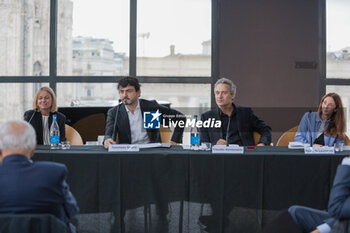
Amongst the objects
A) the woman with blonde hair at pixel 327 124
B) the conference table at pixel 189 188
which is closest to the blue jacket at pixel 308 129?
the woman with blonde hair at pixel 327 124

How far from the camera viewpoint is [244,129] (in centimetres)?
347

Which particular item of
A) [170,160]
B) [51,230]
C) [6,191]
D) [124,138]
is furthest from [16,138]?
[124,138]

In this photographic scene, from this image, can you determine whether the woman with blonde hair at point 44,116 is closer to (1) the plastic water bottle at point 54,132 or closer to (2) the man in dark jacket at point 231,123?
(1) the plastic water bottle at point 54,132

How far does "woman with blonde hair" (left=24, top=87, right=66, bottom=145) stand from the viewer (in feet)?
11.5

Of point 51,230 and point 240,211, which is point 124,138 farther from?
point 51,230

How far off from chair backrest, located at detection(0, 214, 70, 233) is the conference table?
1.08 m

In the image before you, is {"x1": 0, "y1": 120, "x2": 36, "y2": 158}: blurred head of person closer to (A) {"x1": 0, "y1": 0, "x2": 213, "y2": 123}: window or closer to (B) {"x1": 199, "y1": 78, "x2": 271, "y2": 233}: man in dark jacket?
(B) {"x1": 199, "y1": 78, "x2": 271, "y2": 233}: man in dark jacket

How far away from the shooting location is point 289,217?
75.8 inches

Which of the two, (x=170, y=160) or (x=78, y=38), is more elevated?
(x=78, y=38)

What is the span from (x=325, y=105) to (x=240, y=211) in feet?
4.52

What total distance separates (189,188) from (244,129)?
1100 mm

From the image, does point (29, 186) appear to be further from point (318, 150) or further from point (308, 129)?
point (308, 129)

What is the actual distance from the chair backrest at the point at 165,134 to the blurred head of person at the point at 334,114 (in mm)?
1306

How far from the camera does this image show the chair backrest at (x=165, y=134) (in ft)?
12.1
